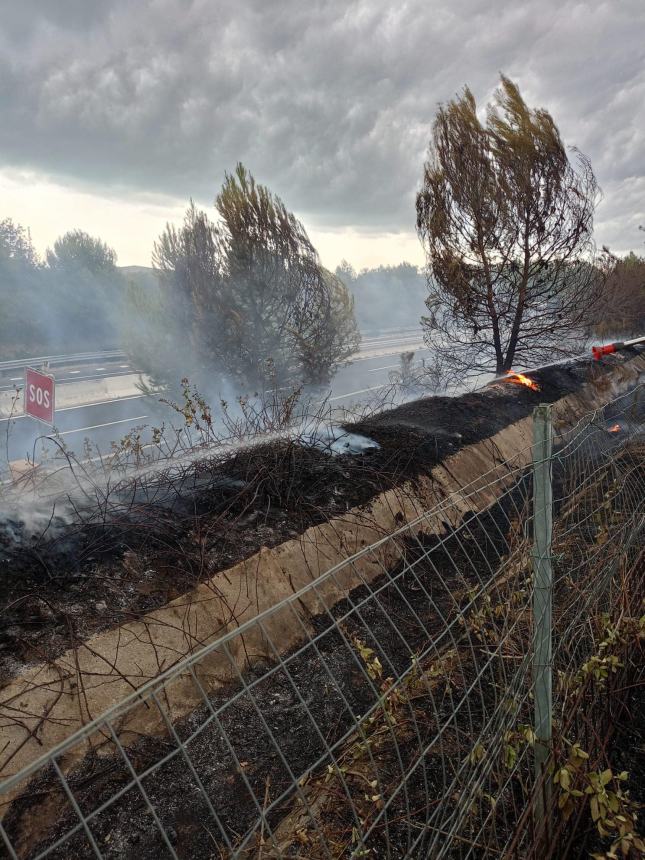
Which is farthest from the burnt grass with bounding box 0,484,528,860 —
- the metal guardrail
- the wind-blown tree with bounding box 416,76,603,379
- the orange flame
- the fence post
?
the metal guardrail

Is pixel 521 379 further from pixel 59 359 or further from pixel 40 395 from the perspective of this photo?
pixel 59 359

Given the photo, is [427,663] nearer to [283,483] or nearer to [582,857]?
[582,857]

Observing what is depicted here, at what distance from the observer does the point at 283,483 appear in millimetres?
5062

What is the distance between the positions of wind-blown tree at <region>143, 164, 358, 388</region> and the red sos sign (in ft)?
27.1

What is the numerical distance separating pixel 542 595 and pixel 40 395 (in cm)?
813

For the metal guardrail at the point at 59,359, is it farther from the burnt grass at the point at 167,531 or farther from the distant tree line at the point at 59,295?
the burnt grass at the point at 167,531

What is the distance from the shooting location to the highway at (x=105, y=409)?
766 inches

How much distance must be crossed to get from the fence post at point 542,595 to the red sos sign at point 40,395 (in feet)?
25.5

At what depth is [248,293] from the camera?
55.2ft

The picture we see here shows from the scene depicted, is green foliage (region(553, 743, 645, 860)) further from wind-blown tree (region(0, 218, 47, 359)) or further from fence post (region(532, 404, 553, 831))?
wind-blown tree (region(0, 218, 47, 359))

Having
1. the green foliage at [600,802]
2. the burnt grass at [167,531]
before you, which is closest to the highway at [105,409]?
the burnt grass at [167,531]

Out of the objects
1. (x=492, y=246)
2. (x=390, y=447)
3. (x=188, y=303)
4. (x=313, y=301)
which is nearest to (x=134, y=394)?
(x=188, y=303)

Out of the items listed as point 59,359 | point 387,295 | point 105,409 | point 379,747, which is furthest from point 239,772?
point 387,295

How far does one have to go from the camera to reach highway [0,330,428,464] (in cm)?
1945
